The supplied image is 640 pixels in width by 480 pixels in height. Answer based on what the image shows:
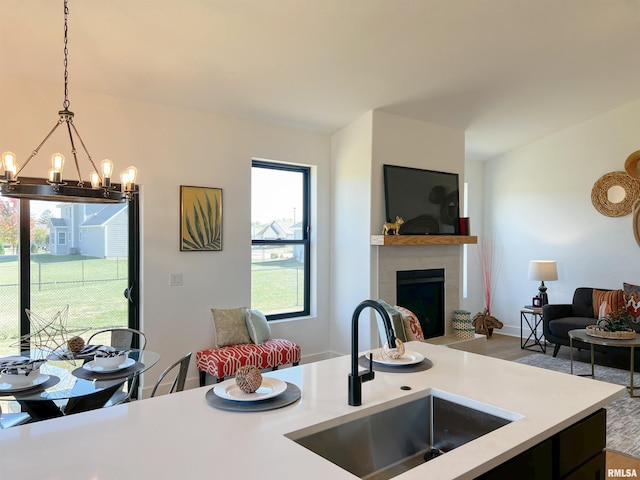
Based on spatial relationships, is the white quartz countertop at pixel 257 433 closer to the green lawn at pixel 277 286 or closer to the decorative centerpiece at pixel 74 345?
the decorative centerpiece at pixel 74 345

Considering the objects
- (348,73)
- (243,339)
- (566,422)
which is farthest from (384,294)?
(566,422)

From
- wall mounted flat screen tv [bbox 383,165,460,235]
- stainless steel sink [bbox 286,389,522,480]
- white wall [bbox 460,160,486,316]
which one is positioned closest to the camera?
stainless steel sink [bbox 286,389,522,480]

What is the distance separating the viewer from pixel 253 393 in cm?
155

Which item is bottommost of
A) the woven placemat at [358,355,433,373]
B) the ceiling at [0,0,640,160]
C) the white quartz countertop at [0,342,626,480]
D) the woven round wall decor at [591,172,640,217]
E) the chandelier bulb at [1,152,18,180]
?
the white quartz countertop at [0,342,626,480]

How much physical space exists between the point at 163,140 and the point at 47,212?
109 cm

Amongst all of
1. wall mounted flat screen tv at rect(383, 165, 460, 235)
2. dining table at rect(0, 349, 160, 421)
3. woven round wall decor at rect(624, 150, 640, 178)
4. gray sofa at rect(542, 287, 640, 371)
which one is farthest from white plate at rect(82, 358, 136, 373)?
woven round wall decor at rect(624, 150, 640, 178)

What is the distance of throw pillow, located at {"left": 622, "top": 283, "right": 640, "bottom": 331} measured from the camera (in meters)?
5.16

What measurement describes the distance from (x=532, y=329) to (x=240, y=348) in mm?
4322

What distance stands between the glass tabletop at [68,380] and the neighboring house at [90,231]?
3.96 feet

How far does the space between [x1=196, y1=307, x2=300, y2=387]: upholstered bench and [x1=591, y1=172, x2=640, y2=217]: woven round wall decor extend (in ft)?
13.9

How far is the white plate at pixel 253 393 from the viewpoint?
4.96ft

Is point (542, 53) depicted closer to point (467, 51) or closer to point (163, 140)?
point (467, 51)

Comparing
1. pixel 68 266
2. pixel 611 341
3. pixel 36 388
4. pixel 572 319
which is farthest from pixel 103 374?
pixel 572 319

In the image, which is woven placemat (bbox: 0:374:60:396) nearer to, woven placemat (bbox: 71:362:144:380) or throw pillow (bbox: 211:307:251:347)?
woven placemat (bbox: 71:362:144:380)
